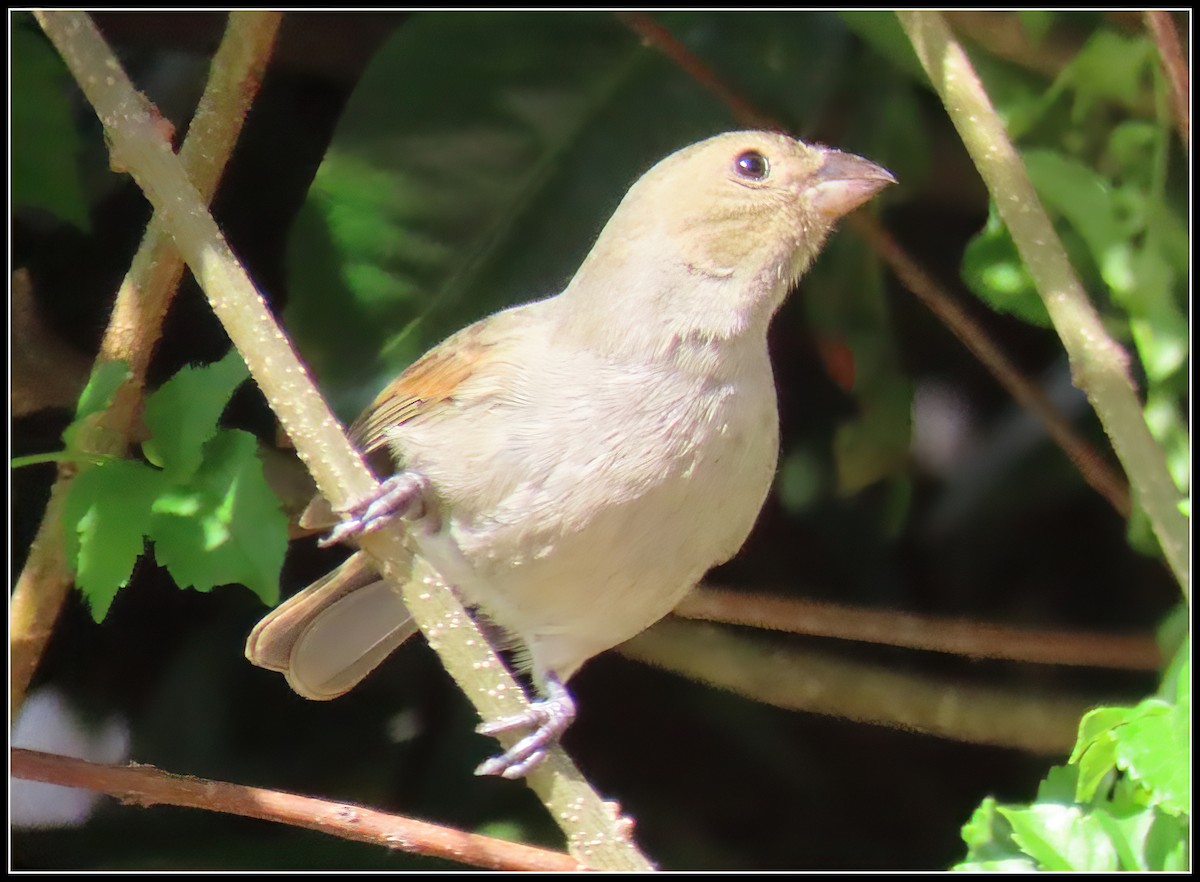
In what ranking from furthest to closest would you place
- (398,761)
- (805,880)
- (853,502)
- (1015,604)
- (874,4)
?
(1015,604), (853,502), (398,761), (805,880), (874,4)

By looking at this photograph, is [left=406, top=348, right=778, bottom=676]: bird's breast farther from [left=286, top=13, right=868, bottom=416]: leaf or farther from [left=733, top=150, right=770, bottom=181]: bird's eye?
[left=286, top=13, right=868, bottom=416]: leaf

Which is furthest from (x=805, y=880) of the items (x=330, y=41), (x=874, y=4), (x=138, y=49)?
(x=138, y=49)

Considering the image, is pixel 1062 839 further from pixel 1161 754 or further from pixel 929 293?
pixel 929 293

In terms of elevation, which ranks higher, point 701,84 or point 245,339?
point 701,84

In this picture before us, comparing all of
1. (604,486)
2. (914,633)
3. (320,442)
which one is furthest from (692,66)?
(914,633)

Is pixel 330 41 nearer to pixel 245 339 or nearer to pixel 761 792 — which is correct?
pixel 245 339

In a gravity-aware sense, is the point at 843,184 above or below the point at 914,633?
above

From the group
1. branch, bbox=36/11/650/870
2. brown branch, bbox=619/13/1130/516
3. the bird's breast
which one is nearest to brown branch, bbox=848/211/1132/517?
brown branch, bbox=619/13/1130/516
